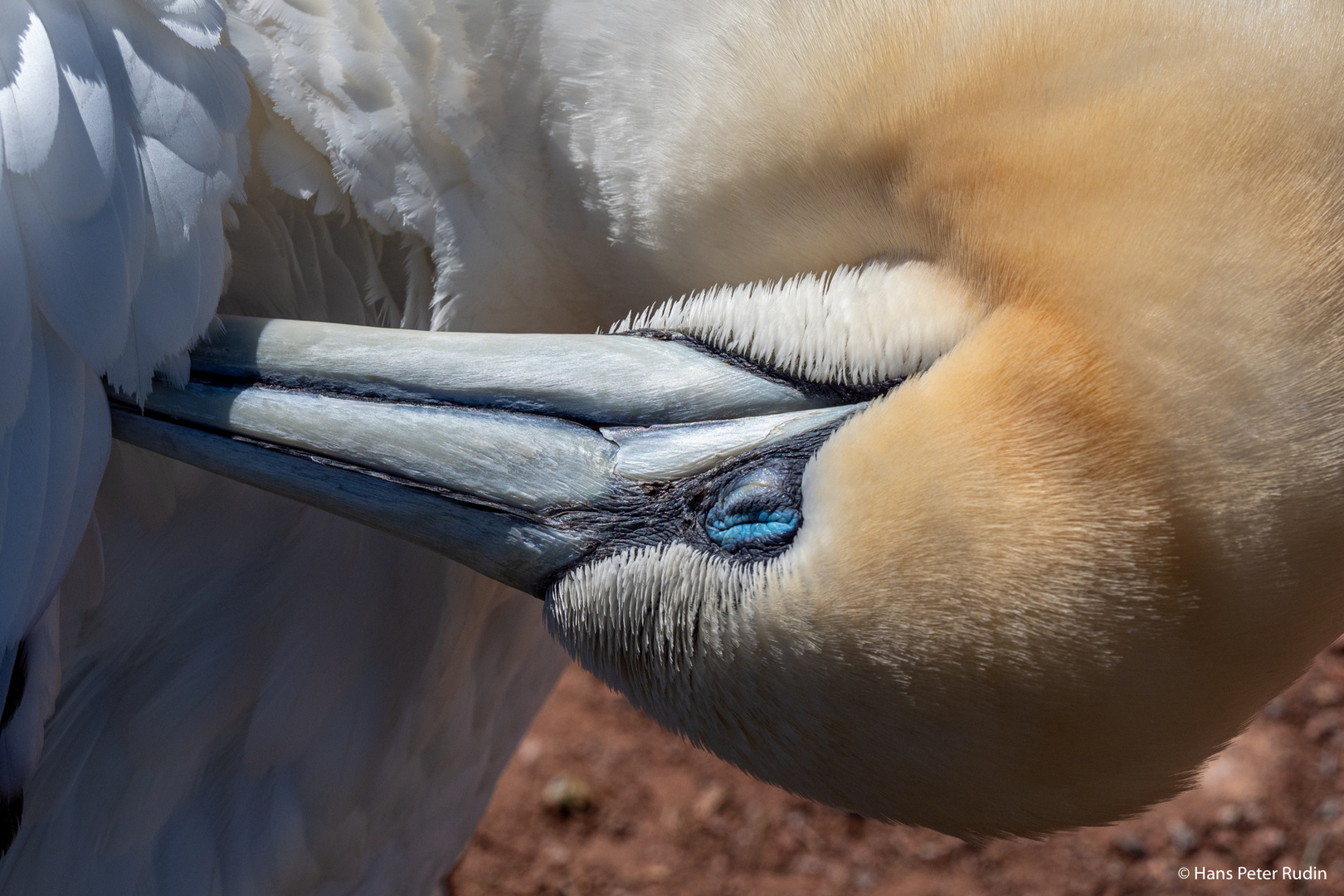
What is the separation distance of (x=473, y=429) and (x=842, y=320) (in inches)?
20.2

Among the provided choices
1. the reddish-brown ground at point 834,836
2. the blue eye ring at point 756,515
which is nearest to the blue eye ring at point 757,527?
the blue eye ring at point 756,515

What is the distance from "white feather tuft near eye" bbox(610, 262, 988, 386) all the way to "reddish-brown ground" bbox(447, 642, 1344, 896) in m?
2.79

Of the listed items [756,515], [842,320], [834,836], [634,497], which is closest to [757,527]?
[756,515]

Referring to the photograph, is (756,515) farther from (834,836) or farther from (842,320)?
(834,836)

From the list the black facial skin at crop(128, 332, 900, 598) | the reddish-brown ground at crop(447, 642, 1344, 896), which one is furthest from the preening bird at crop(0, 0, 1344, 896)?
the reddish-brown ground at crop(447, 642, 1344, 896)

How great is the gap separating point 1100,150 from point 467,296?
38.5 inches

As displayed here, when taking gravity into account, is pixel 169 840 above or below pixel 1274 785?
below

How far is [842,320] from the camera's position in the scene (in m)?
1.59

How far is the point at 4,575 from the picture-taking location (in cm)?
143

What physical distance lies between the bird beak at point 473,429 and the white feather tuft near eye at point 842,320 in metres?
0.05

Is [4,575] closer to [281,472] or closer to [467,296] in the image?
[281,472]

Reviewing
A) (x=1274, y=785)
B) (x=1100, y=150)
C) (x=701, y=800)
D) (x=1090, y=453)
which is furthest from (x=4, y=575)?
(x=1274, y=785)

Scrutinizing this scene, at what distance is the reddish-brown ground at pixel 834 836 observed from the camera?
3.84 metres

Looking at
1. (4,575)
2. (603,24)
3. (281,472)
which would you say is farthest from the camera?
(603,24)
